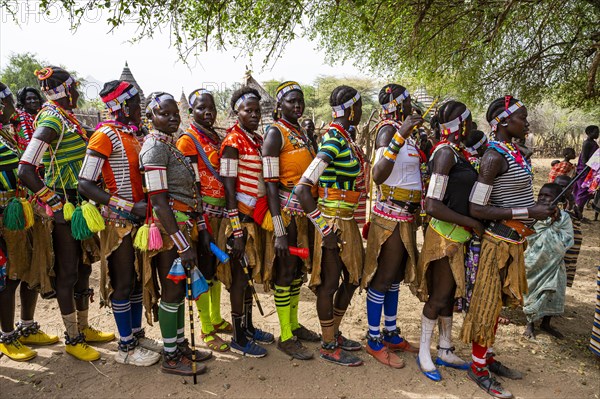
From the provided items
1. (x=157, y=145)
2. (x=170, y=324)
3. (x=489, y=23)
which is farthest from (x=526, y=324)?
(x=489, y=23)

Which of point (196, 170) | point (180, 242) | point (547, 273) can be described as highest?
point (196, 170)

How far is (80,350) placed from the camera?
11.8 feet

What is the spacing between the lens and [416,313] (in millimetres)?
4723

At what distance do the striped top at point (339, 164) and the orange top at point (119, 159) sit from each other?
1.48 m

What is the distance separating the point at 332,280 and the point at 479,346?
128 cm

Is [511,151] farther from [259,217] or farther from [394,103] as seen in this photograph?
[259,217]

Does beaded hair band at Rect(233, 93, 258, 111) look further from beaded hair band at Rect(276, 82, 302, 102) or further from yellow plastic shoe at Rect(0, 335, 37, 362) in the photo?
yellow plastic shoe at Rect(0, 335, 37, 362)

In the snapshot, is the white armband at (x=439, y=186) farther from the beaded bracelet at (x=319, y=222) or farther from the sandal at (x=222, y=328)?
the sandal at (x=222, y=328)

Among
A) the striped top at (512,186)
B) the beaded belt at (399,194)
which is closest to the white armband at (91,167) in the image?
the beaded belt at (399,194)

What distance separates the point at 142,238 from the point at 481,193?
2546 mm

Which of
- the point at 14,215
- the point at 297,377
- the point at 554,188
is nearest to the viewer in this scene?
the point at 14,215

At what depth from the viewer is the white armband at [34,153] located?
3096mm

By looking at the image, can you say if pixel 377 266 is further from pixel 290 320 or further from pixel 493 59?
pixel 493 59

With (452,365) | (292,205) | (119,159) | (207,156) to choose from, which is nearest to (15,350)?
(119,159)
